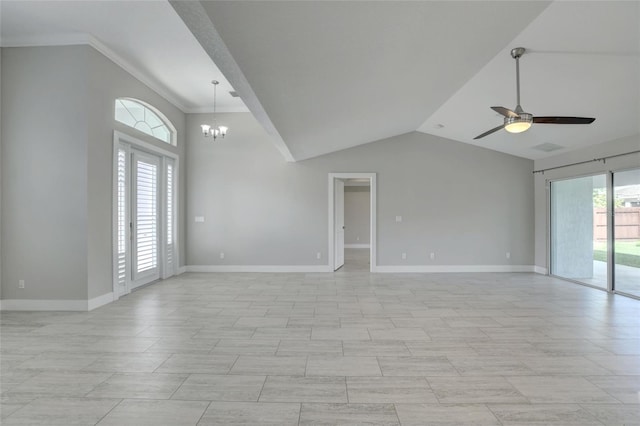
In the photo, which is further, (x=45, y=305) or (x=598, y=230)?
(x=598, y=230)

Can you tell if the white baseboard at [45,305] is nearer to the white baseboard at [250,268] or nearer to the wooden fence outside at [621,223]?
the white baseboard at [250,268]

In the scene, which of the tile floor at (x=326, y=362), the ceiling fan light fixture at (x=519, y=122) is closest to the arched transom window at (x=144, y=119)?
the tile floor at (x=326, y=362)

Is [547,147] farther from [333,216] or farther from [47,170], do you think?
[47,170]

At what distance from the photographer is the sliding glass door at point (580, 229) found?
18.6 ft

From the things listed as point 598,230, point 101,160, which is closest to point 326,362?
point 101,160

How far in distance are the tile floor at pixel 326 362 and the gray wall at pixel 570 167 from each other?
2140 millimetres

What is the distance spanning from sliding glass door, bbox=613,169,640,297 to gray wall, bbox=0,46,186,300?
8078mm

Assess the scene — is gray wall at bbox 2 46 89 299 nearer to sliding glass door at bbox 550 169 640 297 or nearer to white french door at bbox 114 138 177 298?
white french door at bbox 114 138 177 298

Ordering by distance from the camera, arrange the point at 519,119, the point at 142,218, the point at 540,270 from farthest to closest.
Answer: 1. the point at 540,270
2. the point at 142,218
3. the point at 519,119

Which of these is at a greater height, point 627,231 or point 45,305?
point 627,231

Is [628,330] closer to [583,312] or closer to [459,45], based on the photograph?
[583,312]

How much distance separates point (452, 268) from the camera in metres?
7.22

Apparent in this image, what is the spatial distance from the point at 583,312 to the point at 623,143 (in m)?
2.91

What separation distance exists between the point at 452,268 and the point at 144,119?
6973mm
